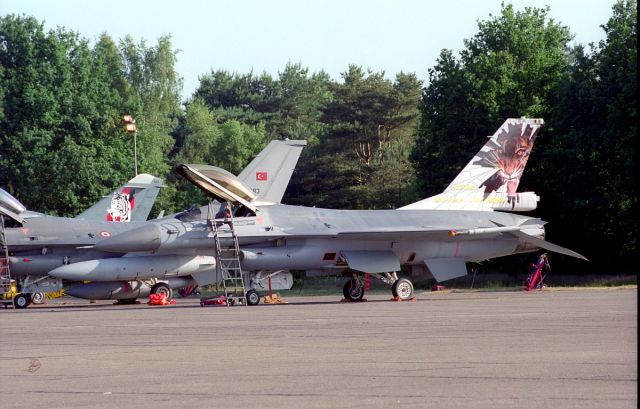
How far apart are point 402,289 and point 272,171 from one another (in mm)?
4146

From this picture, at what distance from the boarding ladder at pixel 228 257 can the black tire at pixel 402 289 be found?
12.0ft

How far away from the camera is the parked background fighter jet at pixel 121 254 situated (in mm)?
24797

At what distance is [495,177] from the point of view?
27.9 m

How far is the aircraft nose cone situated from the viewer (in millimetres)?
23812

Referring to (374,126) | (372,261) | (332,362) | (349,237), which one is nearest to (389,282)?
(372,261)

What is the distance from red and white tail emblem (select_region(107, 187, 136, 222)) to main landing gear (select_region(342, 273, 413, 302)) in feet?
36.6

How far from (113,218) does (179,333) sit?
20.3 m

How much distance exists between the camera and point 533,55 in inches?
1786

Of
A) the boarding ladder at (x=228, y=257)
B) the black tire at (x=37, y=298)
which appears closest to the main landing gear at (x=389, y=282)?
the boarding ladder at (x=228, y=257)

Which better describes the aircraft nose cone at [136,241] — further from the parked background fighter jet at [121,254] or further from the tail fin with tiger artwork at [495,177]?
the tail fin with tiger artwork at [495,177]

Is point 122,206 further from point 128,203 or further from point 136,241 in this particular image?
point 136,241

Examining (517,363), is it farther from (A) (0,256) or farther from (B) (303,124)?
(B) (303,124)

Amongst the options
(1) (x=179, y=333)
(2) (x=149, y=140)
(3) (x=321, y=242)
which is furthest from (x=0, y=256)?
(2) (x=149, y=140)

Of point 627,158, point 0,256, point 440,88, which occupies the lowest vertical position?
point 0,256
